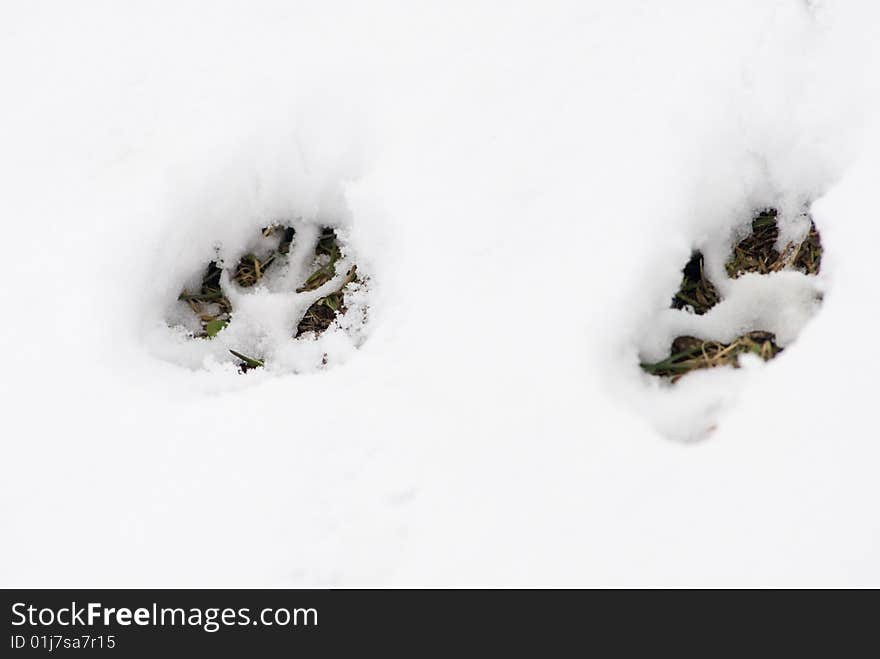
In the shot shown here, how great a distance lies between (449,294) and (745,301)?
555 millimetres

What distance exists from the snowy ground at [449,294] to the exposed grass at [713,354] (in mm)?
45

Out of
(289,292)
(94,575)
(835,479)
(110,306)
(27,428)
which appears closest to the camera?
(835,479)

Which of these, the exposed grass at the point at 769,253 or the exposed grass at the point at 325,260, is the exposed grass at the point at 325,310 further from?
the exposed grass at the point at 769,253

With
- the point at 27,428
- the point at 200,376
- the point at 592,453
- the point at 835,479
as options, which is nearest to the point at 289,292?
the point at 200,376

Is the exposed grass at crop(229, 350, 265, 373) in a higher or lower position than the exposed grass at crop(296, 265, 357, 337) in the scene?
lower

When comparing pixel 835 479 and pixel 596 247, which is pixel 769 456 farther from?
pixel 596 247

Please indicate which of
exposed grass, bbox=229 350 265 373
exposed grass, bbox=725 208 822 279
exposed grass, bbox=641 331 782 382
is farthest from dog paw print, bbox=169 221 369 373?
exposed grass, bbox=725 208 822 279

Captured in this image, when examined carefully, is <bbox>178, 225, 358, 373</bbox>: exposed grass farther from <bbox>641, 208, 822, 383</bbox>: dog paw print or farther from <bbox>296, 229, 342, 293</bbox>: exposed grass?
<bbox>641, 208, 822, 383</bbox>: dog paw print

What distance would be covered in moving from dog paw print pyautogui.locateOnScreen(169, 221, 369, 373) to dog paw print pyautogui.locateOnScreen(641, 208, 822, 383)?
2.00ft

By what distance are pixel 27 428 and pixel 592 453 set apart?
1.01 m

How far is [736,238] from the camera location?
1415mm

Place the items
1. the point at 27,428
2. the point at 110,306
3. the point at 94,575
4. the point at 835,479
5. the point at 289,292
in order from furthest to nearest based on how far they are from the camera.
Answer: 1. the point at 289,292
2. the point at 110,306
3. the point at 27,428
4. the point at 94,575
5. the point at 835,479

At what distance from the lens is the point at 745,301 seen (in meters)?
1.32

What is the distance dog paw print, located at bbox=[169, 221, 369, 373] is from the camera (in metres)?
1.45
